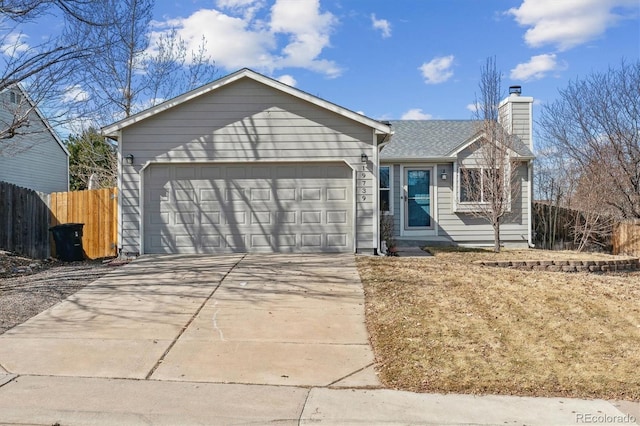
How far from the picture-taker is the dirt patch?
705 centimetres

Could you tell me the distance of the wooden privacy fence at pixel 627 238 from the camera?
597 inches

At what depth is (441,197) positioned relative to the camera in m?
15.0

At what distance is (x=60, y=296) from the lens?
7852mm

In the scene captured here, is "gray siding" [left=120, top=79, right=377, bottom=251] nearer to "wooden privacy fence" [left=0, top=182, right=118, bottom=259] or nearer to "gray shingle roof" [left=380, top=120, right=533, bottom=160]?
"wooden privacy fence" [left=0, top=182, right=118, bottom=259]

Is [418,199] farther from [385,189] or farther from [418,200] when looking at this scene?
[385,189]

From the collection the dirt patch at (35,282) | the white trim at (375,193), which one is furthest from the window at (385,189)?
the dirt patch at (35,282)

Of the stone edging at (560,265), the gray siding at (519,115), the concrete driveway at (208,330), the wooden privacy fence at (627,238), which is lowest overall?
the concrete driveway at (208,330)

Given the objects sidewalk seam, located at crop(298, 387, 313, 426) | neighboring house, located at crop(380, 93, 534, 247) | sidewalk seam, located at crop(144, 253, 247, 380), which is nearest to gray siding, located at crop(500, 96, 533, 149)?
neighboring house, located at crop(380, 93, 534, 247)

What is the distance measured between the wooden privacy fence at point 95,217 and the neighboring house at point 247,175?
164 centimetres

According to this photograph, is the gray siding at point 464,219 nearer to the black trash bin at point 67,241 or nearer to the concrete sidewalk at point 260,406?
the black trash bin at point 67,241

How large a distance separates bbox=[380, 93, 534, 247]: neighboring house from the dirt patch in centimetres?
829

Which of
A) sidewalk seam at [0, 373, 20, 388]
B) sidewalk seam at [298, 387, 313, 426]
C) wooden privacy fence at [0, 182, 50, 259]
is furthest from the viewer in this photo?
wooden privacy fence at [0, 182, 50, 259]

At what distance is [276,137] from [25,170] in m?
16.5

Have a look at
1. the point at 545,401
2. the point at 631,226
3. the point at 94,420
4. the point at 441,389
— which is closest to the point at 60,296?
the point at 94,420
